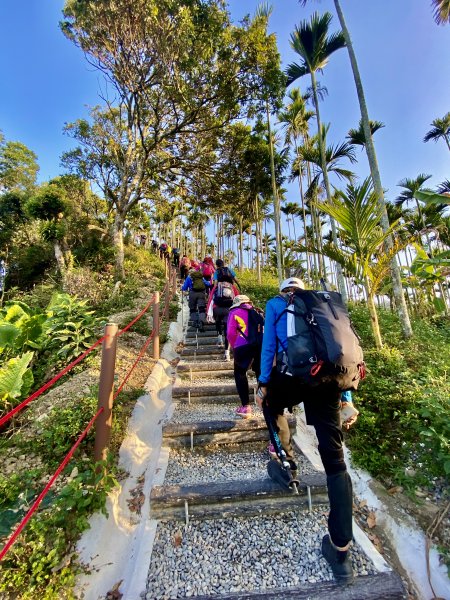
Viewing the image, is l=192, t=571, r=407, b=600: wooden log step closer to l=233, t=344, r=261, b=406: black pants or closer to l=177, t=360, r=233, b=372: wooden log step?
Result: l=233, t=344, r=261, b=406: black pants

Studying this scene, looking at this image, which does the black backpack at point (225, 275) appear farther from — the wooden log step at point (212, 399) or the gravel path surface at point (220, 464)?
the gravel path surface at point (220, 464)

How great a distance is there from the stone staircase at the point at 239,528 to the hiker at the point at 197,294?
4.12 m

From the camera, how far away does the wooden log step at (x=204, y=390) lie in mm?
3822

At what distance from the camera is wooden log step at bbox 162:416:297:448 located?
2883 millimetres

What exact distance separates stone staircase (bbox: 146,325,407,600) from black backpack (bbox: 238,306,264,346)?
2.75 feet

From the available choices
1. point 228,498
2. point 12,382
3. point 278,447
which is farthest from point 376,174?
point 12,382

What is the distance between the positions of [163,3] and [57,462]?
10.7m

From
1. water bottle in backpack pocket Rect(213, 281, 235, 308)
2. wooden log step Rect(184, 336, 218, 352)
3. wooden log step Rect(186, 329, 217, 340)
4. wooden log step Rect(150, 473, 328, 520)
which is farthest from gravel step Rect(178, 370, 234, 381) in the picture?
wooden log step Rect(150, 473, 328, 520)

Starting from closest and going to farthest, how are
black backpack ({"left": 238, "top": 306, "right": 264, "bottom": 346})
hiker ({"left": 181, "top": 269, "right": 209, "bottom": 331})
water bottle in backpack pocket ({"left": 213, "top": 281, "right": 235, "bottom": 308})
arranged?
black backpack ({"left": 238, "top": 306, "right": 264, "bottom": 346}) < water bottle in backpack pocket ({"left": 213, "top": 281, "right": 235, "bottom": 308}) < hiker ({"left": 181, "top": 269, "right": 209, "bottom": 331})

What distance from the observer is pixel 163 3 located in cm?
768

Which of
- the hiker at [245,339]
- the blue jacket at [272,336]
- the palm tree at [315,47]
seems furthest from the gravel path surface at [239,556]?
the palm tree at [315,47]

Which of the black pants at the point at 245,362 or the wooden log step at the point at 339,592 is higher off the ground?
the black pants at the point at 245,362

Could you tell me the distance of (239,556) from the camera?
71.9 inches

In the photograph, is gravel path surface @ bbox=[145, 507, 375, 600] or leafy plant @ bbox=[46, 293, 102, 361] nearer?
gravel path surface @ bbox=[145, 507, 375, 600]
